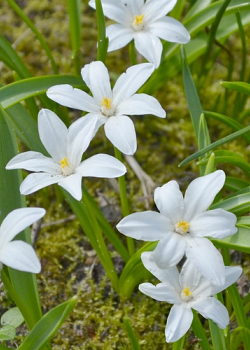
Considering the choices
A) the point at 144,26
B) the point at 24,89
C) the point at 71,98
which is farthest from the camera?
the point at 144,26

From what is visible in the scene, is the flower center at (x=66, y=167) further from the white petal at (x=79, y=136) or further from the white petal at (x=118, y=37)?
the white petal at (x=118, y=37)

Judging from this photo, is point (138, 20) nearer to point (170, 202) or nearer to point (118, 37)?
point (118, 37)

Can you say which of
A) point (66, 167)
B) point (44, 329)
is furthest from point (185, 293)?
point (66, 167)

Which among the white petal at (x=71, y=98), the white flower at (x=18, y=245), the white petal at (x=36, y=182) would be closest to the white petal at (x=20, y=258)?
the white flower at (x=18, y=245)

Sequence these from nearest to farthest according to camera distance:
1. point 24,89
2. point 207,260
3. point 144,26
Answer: point 207,260
point 24,89
point 144,26

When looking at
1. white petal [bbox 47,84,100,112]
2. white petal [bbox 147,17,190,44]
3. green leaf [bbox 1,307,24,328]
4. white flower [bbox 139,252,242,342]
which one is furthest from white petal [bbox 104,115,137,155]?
green leaf [bbox 1,307,24,328]

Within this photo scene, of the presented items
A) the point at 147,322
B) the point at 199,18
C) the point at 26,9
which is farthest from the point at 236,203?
the point at 26,9

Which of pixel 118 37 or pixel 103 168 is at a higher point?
pixel 118 37
